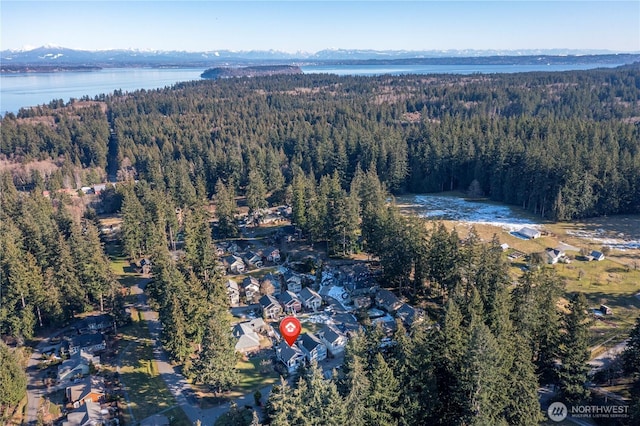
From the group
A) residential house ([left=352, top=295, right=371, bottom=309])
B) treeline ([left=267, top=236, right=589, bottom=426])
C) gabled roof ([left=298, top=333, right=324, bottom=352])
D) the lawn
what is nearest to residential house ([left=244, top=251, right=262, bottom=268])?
residential house ([left=352, top=295, right=371, bottom=309])

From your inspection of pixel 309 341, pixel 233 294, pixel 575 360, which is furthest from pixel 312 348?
pixel 575 360

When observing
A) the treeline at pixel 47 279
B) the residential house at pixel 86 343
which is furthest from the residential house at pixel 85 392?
the treeline at pixel 47 279

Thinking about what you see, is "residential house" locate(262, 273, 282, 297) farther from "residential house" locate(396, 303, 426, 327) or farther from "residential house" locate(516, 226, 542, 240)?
"residential house" locate(516, 226, 542, 240)

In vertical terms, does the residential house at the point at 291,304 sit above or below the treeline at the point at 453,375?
below

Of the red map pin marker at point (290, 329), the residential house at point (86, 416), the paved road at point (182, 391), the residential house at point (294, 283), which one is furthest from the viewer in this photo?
the residential house at point (294, 283)

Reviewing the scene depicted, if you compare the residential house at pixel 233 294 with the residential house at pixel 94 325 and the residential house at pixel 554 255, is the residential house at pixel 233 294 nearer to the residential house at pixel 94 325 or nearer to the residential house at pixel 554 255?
the residential house at pixel 94 325

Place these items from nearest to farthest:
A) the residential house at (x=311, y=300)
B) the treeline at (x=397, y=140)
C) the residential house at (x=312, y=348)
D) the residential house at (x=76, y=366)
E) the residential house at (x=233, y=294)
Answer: the residential house at (x=76, y=366) → the residential house at (x=312, y=348) → the residential house at (x=311, y=300) → the residential house at (x=233, y=294) → the treeline at (x=397, y=140)
